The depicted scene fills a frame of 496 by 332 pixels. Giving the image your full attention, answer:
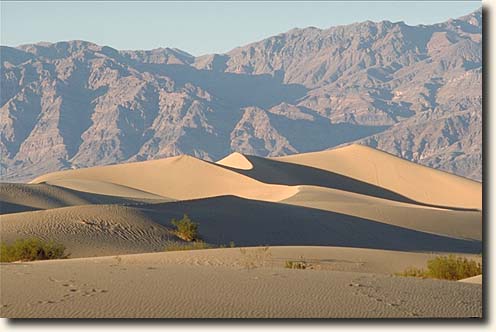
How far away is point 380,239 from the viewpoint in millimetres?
43031

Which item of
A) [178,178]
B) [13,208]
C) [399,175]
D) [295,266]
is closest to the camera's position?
[295,266]

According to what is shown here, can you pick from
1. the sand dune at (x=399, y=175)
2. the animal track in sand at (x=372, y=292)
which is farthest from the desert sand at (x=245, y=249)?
the sand dune at (x=399, y=175)

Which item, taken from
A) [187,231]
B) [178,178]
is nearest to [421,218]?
[187,231]

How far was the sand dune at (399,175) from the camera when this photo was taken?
320 feet

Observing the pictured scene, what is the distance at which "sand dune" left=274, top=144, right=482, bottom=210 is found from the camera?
97.7 metres

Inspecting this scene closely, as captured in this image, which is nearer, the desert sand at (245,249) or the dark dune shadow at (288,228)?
the desert sand at (245,249)

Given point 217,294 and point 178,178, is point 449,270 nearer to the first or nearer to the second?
point 217,294

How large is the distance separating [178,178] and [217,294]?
92.8 m

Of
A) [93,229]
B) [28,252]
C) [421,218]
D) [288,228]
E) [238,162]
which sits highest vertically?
[28,252]

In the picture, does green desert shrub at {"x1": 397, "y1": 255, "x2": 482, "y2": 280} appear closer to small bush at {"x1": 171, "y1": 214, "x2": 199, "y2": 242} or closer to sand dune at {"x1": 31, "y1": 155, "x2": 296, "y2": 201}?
small bush at {"x1": 171, "y1": 214, "x2": 199, "y2": 242}

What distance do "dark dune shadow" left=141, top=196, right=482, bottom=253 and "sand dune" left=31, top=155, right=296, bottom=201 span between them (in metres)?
37.6

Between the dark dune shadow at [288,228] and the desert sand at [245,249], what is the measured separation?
0.37ft

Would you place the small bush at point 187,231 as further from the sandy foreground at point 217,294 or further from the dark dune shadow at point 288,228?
the sandy foreground at point 217,294

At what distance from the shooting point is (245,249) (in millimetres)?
26047
